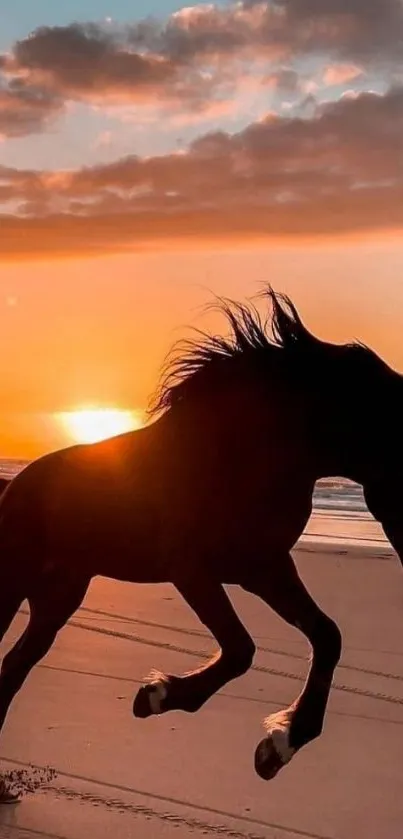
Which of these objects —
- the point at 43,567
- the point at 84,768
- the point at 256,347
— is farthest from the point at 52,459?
the point at 84,768

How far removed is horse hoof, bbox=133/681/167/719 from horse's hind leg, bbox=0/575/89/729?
57 cm

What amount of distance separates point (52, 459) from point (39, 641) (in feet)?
2.54

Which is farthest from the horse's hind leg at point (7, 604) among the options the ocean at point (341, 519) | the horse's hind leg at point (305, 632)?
the ocean at point (341, 519)

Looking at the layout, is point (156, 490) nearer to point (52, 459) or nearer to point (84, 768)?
point (52, 459)

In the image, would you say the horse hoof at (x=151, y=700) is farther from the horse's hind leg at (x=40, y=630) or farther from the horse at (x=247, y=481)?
the horse's hind leg at (x=40, y=630)

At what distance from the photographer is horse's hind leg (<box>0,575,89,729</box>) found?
4871 millimetres

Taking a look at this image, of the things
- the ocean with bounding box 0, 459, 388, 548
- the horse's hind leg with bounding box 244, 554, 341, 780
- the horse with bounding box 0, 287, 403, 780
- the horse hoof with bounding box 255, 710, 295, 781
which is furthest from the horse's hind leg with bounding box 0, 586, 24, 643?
the ocean with bounding box 0, 459, 388, 548

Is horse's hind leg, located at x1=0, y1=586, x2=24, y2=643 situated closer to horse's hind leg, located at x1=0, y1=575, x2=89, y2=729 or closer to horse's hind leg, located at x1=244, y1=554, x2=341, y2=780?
horse's hind leg, located at x1=0, y1=575, x2=89, y2=729

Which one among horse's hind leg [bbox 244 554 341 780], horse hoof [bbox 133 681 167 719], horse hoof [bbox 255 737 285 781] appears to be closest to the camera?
horse hoof [bbox 255 737 285 781]

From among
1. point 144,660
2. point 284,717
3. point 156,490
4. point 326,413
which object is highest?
point 326,413

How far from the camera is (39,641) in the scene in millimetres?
4898

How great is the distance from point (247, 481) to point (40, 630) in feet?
3.91

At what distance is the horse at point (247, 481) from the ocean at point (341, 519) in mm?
10205

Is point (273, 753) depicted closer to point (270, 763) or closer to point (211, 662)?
point (270, 763)
